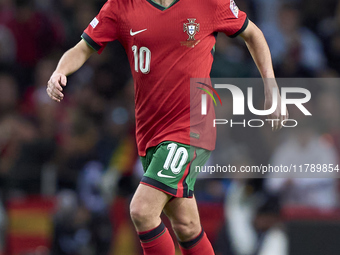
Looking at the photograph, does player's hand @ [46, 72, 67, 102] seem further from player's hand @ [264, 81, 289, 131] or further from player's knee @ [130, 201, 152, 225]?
player's hand @ [264, 81, 289, 131]

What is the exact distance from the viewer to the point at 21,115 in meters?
8.51

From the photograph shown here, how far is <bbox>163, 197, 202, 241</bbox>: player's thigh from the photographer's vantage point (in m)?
4.26

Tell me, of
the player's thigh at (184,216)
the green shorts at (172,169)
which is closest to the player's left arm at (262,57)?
the green shorts at (172,169)

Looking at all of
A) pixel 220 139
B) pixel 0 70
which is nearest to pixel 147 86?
pixel 220 139

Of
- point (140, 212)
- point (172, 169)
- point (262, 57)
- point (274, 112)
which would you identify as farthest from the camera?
point (262, 57)

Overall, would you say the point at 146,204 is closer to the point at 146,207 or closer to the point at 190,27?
the point at 146,207

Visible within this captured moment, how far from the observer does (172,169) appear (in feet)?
13.6

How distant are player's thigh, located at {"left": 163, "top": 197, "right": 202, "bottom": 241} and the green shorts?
0.08 metres

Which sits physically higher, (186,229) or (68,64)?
(68,64)

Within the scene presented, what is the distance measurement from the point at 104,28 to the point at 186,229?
5.18 ft

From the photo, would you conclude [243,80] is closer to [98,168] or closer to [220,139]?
[220,139]

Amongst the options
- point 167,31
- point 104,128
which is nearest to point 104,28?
point 167,31

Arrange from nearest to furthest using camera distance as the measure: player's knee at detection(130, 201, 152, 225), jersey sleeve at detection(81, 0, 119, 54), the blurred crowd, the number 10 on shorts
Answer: player's knee at detection(130, 201, 152, 225), the number 10 on shorts, jersey sleeve at detection(81, 0, 119, 54), the blurred crowd

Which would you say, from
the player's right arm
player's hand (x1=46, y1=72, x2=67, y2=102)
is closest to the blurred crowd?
the player's right arm
